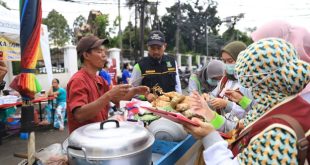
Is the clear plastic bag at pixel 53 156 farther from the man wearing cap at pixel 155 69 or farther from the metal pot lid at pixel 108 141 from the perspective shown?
the man wearing cap at pixel 155 69

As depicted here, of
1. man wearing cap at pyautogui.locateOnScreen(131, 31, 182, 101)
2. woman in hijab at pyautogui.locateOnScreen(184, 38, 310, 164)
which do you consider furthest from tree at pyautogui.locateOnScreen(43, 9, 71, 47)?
woman in hijab at pyautogui.locateOnScreen(184, 38, 310, 164)

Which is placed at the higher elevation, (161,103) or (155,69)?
(155,69)

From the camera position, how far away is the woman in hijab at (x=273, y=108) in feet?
2.95

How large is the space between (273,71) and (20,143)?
5.54m

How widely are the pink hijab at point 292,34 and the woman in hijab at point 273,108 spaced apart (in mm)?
729

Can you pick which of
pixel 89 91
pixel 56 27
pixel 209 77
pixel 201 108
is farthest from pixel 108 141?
pixel 56 27

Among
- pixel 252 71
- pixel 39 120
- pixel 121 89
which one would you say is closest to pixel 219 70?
pixel 121 89

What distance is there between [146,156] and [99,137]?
0.82ft

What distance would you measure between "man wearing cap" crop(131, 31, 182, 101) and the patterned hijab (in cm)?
235

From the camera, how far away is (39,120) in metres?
6.80

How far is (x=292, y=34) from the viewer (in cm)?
170

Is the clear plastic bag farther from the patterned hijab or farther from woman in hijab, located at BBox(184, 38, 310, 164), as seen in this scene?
the patterned hijab

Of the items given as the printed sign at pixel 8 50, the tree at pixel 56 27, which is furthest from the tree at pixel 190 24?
the printed sign at pixel 8 50

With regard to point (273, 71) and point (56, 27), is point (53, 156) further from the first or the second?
point (56, 27)
